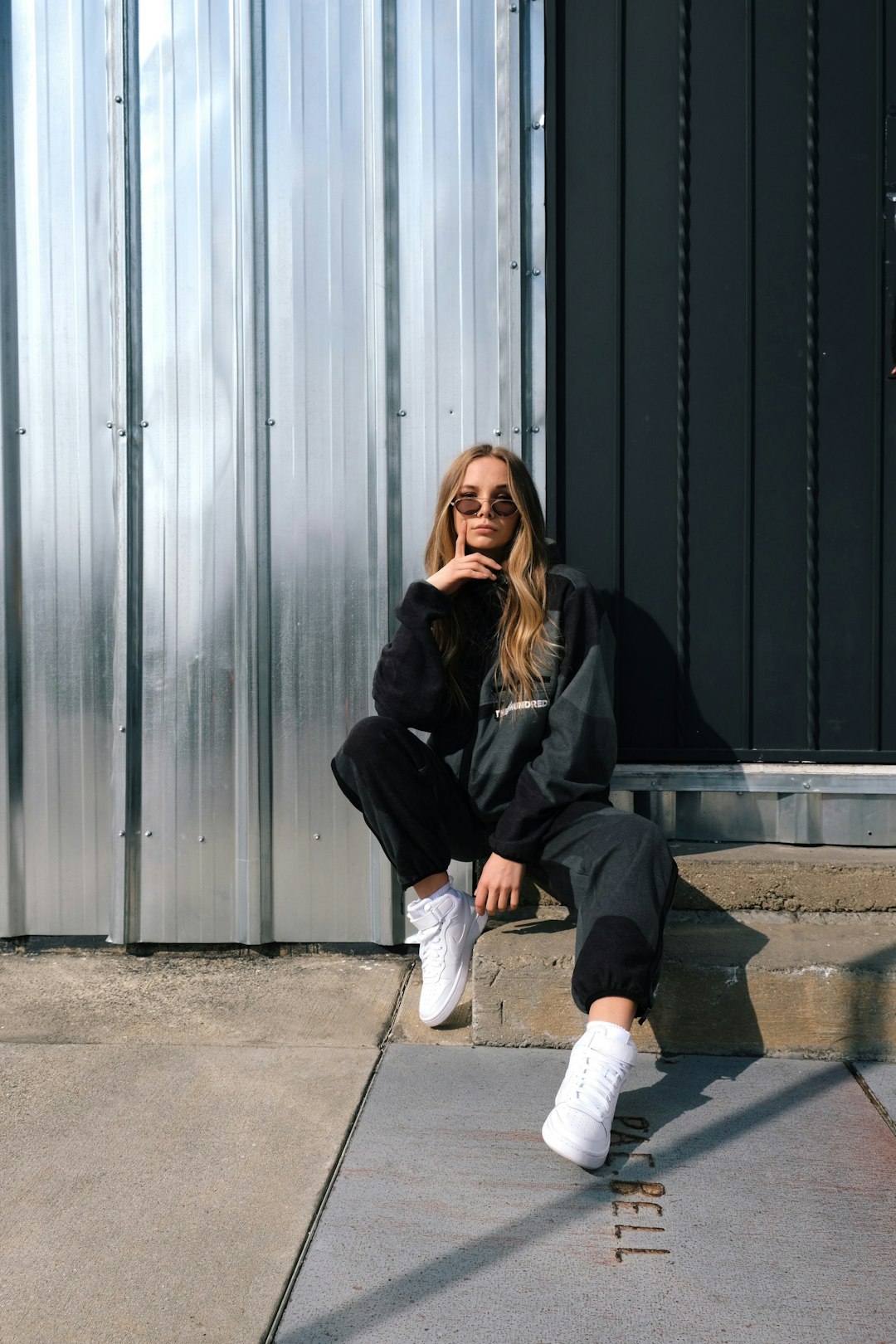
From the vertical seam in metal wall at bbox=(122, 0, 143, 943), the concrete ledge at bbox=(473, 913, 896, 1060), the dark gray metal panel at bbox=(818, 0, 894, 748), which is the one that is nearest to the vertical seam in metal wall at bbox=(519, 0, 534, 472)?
the dark gray metal panel at bbox=(818, 0, 894, 748)

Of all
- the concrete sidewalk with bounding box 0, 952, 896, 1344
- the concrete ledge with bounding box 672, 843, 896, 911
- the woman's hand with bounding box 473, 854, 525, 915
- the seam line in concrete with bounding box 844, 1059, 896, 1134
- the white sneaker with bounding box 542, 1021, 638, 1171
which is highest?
the woman's hand with bounding box 473, 854, 525, 915

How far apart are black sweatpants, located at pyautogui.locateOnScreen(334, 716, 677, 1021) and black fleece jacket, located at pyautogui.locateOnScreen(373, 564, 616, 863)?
0.06 metres

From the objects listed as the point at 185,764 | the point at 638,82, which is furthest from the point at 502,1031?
the point at 638,82

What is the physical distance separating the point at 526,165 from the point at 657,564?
1.27 meters

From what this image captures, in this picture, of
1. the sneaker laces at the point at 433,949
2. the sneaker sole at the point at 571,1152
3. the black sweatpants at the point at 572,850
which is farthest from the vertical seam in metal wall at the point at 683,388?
the sneaker sole at the point at 571,1152

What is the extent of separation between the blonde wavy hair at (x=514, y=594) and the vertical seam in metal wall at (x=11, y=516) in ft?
4.51

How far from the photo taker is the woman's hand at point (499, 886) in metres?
2.46

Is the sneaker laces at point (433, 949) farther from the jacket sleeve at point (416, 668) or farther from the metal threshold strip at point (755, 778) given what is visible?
the metal threshold strip at point (755, 778)

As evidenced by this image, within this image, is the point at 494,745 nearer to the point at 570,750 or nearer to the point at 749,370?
the point at 570,750

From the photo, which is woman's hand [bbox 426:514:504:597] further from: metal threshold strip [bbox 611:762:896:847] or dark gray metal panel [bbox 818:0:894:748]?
dark gray metal panel [bbox 818:0:894:748]

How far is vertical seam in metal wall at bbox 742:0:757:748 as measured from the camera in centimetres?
296

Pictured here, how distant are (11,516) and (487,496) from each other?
62.6 inches

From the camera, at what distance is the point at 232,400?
3.13m

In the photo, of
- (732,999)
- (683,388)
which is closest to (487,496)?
(683,388)
